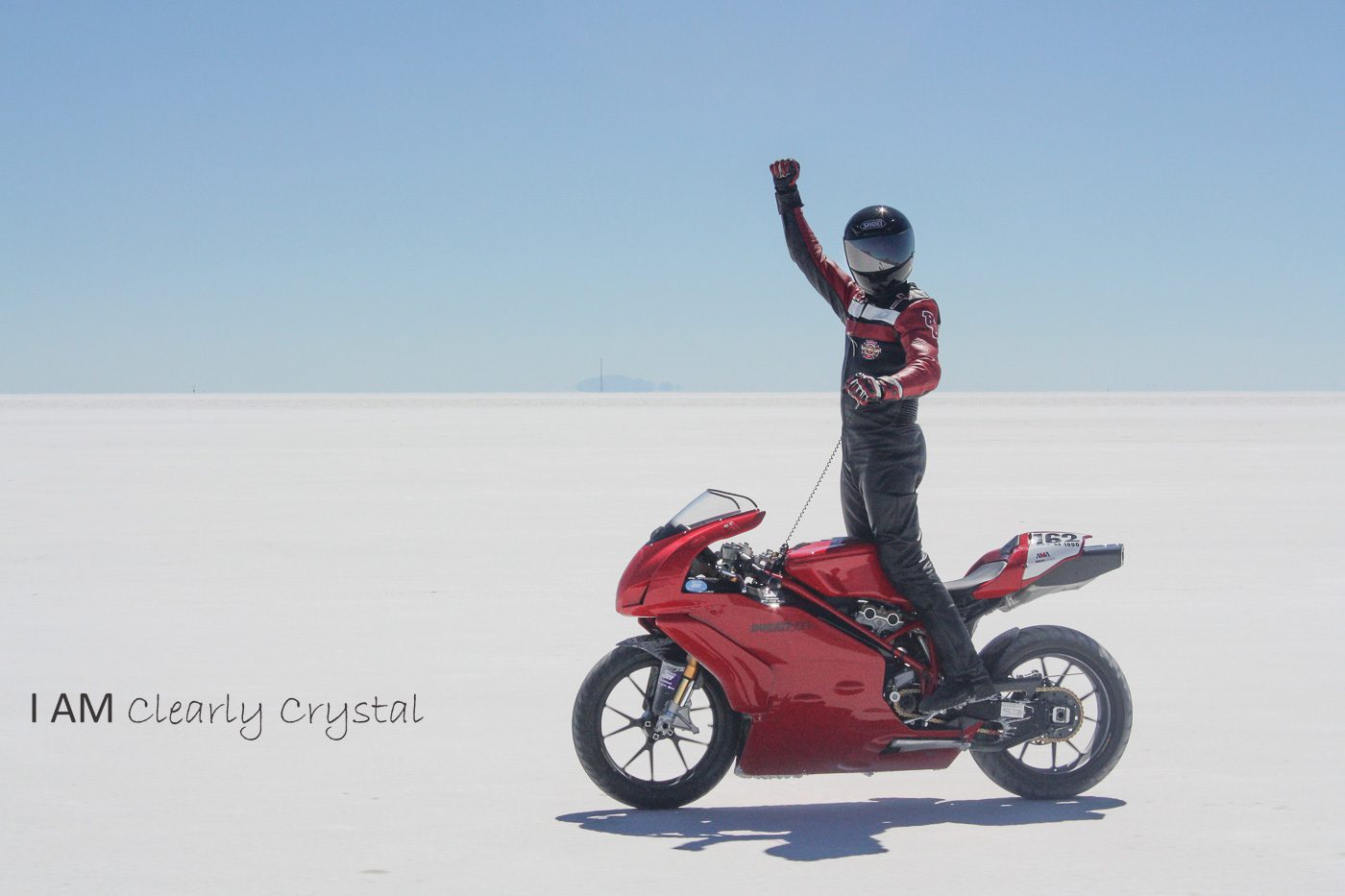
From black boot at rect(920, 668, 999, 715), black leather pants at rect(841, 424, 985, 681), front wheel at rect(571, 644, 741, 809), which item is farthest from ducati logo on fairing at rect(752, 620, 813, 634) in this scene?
black boot at rect(920, 668, 999, 715)

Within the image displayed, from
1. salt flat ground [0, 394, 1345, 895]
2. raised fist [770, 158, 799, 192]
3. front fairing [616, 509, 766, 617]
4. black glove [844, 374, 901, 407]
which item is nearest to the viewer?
Answer: salt flat ground [0, 394, 1345, 895]

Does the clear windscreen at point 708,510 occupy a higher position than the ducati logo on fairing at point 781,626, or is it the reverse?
the clear windscreen at point 708,510

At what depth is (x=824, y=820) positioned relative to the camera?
5.11 m

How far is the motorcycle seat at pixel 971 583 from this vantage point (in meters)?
5.29

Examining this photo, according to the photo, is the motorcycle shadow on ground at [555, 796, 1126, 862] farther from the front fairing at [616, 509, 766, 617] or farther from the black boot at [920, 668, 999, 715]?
the front fairing at [616, 509, 766, 617]

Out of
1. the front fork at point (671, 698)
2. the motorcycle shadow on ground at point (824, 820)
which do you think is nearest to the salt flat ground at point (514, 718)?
the motorcycle shadow on ground at point (824, 820)

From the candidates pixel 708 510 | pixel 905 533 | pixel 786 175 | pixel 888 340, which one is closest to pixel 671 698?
pixel 708 510

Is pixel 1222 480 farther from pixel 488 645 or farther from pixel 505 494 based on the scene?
pixel 488 645

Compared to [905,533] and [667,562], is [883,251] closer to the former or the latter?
→ [905,533]


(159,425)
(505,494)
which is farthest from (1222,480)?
(159,425)

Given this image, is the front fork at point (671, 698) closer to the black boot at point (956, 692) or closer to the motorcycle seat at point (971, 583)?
the black boot at point (956, 692)

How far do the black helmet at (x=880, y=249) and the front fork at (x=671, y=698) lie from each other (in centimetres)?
156

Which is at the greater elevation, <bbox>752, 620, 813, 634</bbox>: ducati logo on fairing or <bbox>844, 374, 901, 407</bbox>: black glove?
<bbox>844, 374, 901, 407</bbox>: black glove

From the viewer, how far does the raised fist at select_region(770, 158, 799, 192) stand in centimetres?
574
